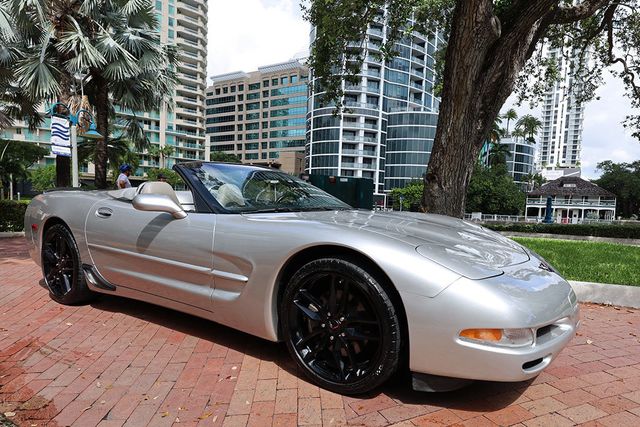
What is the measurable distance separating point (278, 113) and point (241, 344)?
98.2m

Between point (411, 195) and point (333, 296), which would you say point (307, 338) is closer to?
point (333, 296)

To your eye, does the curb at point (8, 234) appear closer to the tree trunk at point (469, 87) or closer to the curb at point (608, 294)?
the tree trunk at point (469, 87)

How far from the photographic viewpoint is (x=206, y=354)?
9.09 ft

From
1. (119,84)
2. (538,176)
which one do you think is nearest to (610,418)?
(119,84)

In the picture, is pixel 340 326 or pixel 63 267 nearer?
pixel 340 326

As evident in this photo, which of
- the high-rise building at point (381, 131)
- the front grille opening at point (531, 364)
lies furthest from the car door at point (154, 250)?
the high-rise building at point (381, 131)

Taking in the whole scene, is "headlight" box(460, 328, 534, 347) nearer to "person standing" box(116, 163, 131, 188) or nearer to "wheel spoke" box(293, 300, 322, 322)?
"wheel spoke" box(293, 300, 322, 322)

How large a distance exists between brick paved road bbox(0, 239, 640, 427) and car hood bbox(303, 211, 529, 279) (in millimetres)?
756

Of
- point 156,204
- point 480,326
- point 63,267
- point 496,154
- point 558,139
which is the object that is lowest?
point 63,267

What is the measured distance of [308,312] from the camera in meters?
2.29

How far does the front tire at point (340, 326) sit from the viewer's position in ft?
6.69

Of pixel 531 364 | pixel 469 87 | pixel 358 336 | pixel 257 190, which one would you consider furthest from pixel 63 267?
pixel 469 87

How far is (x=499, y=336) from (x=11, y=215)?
11734mm

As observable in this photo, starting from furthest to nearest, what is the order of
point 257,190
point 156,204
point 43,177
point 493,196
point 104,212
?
point 493,196
point 43,177
point 104,212
point 257,190
point 156,204
